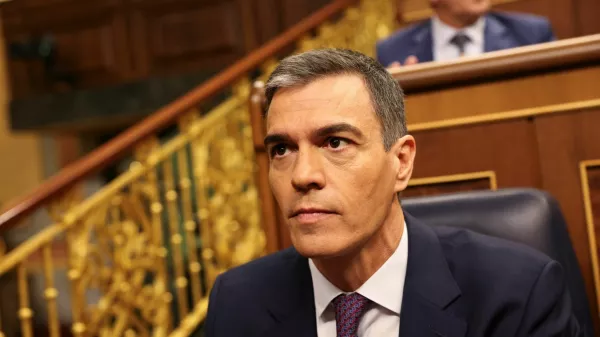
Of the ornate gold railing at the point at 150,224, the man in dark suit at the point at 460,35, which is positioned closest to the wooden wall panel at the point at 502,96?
the man in dark suit at the point at 460,35

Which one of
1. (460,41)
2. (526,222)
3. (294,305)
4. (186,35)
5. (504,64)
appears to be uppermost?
(186,35)

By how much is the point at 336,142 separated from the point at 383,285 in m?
0.28

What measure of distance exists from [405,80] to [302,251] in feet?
2.63

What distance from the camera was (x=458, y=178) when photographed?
5.35ft

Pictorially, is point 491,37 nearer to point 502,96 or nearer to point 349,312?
point 502,96

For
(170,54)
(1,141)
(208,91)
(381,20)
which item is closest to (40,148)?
(1,141)

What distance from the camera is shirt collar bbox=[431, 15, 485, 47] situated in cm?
254

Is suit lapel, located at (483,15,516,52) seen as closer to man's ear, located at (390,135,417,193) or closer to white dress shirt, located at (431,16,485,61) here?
white dress shirt, located at (431,16,485,61)

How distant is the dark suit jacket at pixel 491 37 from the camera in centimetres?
255

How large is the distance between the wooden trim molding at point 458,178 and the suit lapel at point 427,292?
19.2 inches

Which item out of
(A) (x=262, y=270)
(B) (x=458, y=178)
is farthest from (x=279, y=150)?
(B) (x=458, y=178)

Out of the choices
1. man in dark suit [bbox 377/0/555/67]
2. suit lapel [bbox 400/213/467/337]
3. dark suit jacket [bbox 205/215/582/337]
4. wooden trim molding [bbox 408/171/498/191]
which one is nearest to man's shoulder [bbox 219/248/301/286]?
dark suit jacket [bbox 205/215/582/337]

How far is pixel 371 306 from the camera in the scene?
1103 mm

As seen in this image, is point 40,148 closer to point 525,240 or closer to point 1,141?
point 1,141
